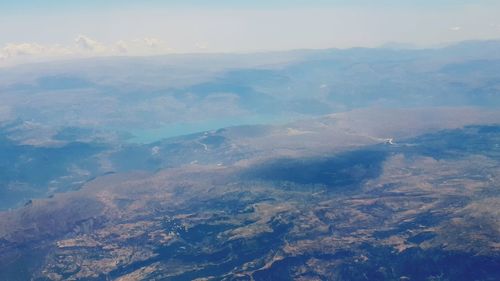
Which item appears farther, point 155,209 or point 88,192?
point 88,192

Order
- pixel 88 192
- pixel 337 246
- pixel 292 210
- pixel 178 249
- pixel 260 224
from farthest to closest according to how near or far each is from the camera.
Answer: pixel 88 192
pixel 292 210
pixel 260 224
pixel 178 249
pixel 337 246

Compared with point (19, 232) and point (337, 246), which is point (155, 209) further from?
point (337, 246)

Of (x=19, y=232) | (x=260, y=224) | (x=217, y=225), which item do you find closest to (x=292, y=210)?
(x=260, y=224)

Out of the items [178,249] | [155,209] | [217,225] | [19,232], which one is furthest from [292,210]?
[19,232]

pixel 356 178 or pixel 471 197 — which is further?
pixel 356 178

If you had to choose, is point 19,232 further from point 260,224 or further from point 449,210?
point 449,210

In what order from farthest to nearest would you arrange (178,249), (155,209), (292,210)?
(155,209), (292,210), (178,249)

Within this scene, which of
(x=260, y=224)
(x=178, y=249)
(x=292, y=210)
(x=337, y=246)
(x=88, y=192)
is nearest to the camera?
(x=337, y=246)

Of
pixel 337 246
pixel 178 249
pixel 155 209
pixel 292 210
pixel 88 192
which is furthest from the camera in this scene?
pixel 88 192
